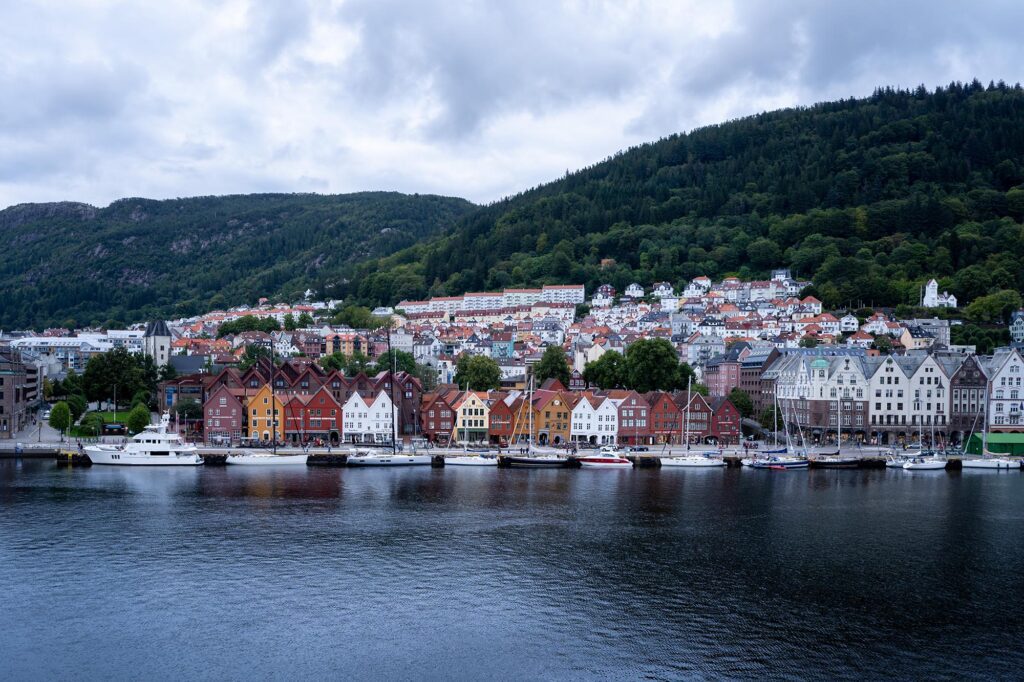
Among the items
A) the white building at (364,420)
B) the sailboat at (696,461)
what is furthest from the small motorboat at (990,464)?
the white building at (364,420)

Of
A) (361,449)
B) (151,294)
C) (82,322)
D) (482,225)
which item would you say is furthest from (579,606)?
(151,294)

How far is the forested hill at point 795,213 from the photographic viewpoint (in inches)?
4434

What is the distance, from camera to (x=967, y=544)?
98.9 feet

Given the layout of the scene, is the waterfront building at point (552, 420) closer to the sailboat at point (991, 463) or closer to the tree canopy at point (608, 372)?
the tree canopy at point (608, 372)

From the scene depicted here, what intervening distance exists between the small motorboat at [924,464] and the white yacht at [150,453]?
38.3 meters

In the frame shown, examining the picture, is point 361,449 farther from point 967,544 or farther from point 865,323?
point 865,323

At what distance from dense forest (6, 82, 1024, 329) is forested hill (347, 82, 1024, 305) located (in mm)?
291

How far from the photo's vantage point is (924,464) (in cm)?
5091

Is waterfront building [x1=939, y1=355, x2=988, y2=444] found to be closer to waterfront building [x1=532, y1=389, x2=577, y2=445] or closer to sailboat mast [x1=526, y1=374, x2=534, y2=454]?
waterfront building [x1=532, y1=389, x2=577, y2=445]

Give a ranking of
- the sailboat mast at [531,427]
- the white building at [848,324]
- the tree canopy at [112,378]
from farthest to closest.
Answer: the white building at [848,324], the tree canopy at [112,378], the sailboat mast at [531,427]

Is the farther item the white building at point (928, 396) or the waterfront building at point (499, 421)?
the white building at point (928, 396)

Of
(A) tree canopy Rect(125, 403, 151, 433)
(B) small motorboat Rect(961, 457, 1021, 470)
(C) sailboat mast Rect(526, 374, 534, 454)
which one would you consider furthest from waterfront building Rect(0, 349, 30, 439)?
(B) small motorboat Rect(961, 457, 1021, 470)

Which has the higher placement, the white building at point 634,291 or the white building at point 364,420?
the white building at point 634,291

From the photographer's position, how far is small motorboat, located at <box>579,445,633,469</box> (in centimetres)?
5091
